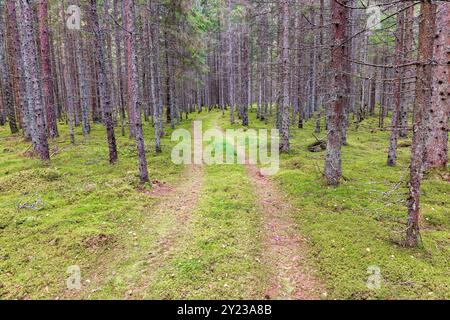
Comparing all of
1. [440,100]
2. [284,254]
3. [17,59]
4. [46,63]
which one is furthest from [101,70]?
[440,100]

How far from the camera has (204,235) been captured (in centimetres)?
641

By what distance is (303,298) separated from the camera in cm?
457

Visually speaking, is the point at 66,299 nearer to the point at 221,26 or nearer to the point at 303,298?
the point at 303,298

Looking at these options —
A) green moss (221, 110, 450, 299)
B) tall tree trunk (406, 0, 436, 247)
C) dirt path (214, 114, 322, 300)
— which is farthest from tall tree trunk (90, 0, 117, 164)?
tall tree trunk (406, 0, 436, 247)

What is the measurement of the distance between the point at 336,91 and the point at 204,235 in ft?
18.5

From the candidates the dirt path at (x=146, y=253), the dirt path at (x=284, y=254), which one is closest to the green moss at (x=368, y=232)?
the dirt path at (x=284, y=254)

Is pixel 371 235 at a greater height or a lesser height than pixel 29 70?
lesser

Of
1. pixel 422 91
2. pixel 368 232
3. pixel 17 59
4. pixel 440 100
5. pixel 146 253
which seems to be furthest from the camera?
pixel 17 59

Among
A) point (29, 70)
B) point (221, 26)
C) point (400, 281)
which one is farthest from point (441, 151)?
point (221, 26)

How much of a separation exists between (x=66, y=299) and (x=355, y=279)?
193 inches

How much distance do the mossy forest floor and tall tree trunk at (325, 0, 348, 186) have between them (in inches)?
26.2

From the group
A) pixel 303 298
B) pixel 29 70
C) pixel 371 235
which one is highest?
pixel 29 70

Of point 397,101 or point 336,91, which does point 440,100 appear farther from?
point 336,91

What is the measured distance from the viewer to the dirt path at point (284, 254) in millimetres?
4750
